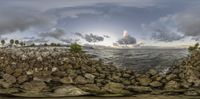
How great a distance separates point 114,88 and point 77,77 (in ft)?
18.9

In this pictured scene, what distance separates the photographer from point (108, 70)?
230 feet

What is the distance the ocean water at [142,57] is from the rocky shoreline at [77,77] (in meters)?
1.03

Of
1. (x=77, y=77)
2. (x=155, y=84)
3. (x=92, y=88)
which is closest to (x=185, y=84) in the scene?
(x=155, y=84)

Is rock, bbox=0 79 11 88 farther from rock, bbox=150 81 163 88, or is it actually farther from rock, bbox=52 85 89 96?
rock, bbox=150 81 163 88

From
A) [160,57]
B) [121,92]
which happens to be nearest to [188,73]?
[160,57]

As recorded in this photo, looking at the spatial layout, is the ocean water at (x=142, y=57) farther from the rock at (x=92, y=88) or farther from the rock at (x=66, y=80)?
the rock at (x=92, y=88)

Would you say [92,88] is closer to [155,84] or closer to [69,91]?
[69,91]

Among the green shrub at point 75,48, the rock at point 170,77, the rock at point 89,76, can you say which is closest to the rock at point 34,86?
the rock at point 89,76

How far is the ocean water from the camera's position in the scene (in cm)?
7094

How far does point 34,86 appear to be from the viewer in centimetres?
6197

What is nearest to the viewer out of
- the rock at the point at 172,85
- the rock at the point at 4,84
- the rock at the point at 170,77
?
the rock at the point at 4,84

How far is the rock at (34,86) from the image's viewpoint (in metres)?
60.9

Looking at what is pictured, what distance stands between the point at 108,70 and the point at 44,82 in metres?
9.19

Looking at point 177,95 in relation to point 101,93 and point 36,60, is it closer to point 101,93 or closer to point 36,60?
point 101,93
